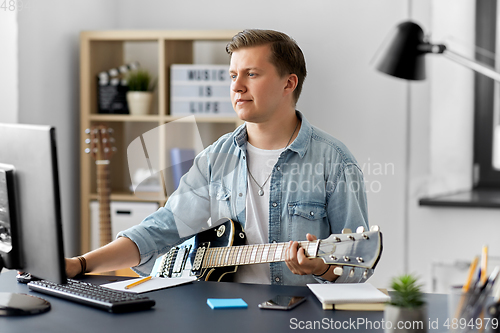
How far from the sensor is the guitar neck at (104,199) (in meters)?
2.74

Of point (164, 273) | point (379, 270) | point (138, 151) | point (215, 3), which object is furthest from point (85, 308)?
point (215, 3)

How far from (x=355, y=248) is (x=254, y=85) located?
2.01 ft

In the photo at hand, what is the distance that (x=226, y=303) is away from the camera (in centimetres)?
111

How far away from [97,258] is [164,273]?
221 mm

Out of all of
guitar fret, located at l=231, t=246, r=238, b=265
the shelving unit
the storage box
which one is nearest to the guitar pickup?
guitar fret, located at l=231, t=246, r=238, b=265

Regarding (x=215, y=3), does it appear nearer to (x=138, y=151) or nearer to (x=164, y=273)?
(x=138, y=151)

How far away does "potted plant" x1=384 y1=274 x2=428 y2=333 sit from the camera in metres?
0.79

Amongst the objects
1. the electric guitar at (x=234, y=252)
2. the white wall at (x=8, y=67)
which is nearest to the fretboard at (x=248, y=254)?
the electric guitar at (x=234, y=252)

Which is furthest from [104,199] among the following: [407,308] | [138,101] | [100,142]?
[407,308]

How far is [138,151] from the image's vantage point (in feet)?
5.70

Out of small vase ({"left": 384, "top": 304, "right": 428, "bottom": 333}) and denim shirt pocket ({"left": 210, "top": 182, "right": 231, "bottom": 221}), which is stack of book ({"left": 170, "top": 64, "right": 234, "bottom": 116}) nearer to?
denim shirt pocket ({"left": 210, "top": 182, "right": 231, "bottom": 221})

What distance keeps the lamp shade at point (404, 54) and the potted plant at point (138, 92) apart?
4.56 ft

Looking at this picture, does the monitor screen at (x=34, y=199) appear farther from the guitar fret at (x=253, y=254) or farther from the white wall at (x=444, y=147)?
the white wall at (x=444, y=147)

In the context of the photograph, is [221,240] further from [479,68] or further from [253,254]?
[479,68]
